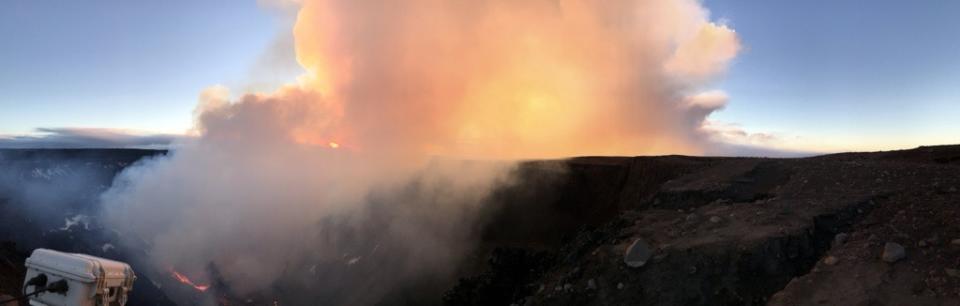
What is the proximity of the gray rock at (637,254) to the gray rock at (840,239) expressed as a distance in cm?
265

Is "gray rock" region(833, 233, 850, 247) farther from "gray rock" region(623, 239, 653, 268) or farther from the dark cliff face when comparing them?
"gray rock" region(623, 239, 653, 268)

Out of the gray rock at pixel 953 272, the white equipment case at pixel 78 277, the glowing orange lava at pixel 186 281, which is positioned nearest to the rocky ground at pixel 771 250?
the gray rock at pixel 953 272

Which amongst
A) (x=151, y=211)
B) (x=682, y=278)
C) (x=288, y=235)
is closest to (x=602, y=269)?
(x=682, y=278)

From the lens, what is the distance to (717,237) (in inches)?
321

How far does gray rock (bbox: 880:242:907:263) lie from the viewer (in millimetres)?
6648

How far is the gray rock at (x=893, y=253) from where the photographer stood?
6.65 meters

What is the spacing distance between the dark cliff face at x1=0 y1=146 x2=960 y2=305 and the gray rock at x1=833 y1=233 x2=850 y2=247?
0.06 metres

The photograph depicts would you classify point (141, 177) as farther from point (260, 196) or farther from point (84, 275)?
point (84, 275)

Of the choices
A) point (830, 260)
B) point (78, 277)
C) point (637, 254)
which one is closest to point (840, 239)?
point (830, 260)

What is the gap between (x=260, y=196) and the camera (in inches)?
1070

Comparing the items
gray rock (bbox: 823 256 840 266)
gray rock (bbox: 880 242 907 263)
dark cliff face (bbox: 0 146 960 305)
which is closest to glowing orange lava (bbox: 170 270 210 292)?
dark cliff face (bbox: 0 146 960 305)

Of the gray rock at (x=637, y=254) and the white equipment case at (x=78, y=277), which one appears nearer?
the white equipment case at (x=78, y=277)

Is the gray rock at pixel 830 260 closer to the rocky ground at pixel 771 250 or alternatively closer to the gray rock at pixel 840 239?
the rocky ground at pixel 771 250

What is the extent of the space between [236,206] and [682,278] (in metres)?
25.5
